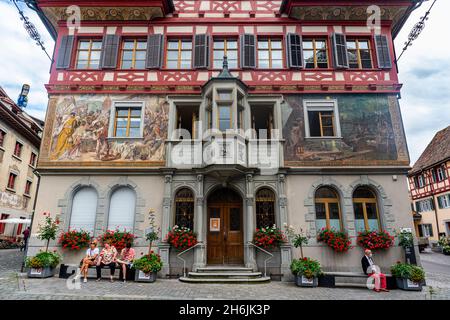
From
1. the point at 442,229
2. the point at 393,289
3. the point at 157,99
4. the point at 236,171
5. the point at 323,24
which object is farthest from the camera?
the point at 442,229

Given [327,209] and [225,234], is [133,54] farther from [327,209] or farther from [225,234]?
[327,209]

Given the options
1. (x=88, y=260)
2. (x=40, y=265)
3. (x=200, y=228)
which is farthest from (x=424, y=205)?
(x=40, y=265)

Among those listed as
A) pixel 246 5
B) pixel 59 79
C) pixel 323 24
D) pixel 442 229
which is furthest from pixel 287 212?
pixel 442 229

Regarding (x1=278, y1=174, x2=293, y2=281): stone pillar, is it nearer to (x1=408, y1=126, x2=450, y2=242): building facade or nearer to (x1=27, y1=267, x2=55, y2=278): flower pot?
(x1=27, y1=267, x2=55, y2=278): flower pot

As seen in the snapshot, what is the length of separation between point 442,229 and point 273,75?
28.5 meters

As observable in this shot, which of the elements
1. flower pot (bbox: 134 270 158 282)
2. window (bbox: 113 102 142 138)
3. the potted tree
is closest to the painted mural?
window (bbox: 113 102 142 138)

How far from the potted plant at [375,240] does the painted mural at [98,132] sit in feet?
30.0

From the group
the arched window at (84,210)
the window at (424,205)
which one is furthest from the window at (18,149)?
the window at (424,205)

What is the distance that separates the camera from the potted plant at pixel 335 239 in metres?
11.6

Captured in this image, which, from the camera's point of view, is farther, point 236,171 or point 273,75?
point 273,75

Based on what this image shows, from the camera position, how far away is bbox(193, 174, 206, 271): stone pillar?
38.4 feet

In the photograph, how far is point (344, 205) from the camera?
12461 mm

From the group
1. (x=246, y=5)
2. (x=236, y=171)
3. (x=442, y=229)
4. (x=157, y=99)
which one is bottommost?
(x=442, y=229)

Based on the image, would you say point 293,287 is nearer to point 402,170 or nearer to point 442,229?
point 402,170
